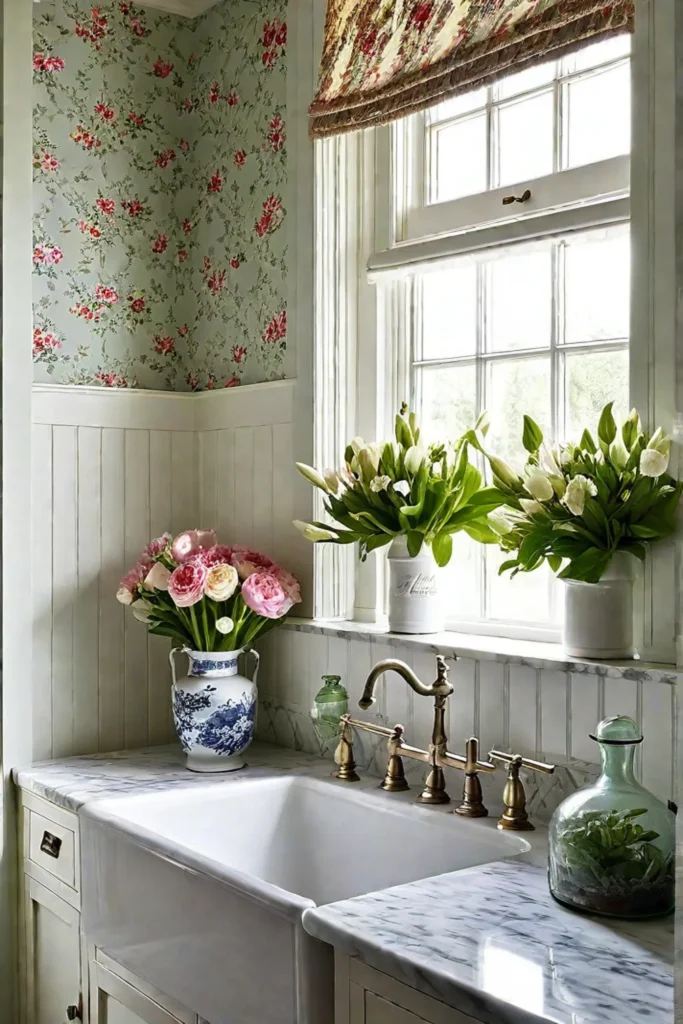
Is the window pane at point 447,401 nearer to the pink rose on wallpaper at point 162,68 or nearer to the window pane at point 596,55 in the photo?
the window pane at point 596,55

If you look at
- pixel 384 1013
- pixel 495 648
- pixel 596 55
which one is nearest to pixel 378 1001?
pixel 384 1013

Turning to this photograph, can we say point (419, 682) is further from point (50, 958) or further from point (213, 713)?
point (50, 958)

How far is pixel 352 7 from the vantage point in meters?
2.37

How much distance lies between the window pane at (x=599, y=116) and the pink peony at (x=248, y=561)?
107 cm

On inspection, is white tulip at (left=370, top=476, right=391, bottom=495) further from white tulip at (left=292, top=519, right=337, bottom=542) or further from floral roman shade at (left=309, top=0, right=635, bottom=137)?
floral roman shade at (left=309, top=0, right=635, bottom=137)

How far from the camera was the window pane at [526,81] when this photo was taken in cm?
212

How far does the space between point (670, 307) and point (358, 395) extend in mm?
913

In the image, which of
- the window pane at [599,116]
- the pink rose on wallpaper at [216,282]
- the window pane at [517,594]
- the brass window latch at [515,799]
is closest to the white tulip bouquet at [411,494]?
the window pane at [517,594]

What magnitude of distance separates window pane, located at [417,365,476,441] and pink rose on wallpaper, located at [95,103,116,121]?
106 centimetres

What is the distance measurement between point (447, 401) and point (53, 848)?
49.1 inches

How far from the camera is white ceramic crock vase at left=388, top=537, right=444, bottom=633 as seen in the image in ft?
7.18

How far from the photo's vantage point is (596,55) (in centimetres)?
204

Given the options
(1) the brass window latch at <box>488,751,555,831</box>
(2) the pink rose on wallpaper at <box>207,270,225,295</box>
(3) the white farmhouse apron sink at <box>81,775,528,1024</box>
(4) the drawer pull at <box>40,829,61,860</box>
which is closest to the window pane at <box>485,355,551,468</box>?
(1) the brass window latch at <box>488,751,555,831</box>

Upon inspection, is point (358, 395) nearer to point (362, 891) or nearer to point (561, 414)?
point (561, 414)
